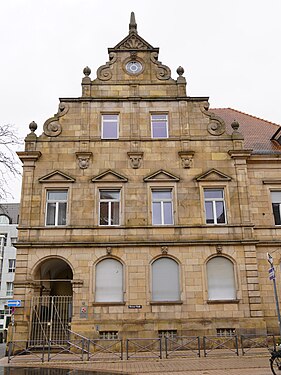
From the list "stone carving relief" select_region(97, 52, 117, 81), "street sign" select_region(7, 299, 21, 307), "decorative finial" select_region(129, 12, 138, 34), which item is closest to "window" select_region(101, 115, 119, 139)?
"stone carving relief" select_region(97, 52, 117, 81)

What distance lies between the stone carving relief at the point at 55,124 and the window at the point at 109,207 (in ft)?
13.9

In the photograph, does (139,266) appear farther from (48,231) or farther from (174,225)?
(48,231)

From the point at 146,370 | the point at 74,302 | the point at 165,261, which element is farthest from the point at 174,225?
the point at 146,370

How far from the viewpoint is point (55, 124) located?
2211cm

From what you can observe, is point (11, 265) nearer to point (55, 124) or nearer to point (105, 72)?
point (55, 124)

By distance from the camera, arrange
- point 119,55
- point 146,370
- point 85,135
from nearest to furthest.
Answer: point 146,370 → point 85,135 → point 119,55

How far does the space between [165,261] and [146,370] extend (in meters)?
7.53

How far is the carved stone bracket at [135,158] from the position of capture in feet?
69.9

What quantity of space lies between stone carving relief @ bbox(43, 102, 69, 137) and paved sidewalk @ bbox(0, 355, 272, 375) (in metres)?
11.4

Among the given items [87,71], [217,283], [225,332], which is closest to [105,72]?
[87,71]

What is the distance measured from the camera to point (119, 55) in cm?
2378

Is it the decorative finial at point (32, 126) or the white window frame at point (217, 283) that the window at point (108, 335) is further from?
the decorative finial at point (32, 126)

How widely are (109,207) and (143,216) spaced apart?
182cm

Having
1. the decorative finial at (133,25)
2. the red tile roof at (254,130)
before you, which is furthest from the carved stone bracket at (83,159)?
the red tile roof at (254,130)
